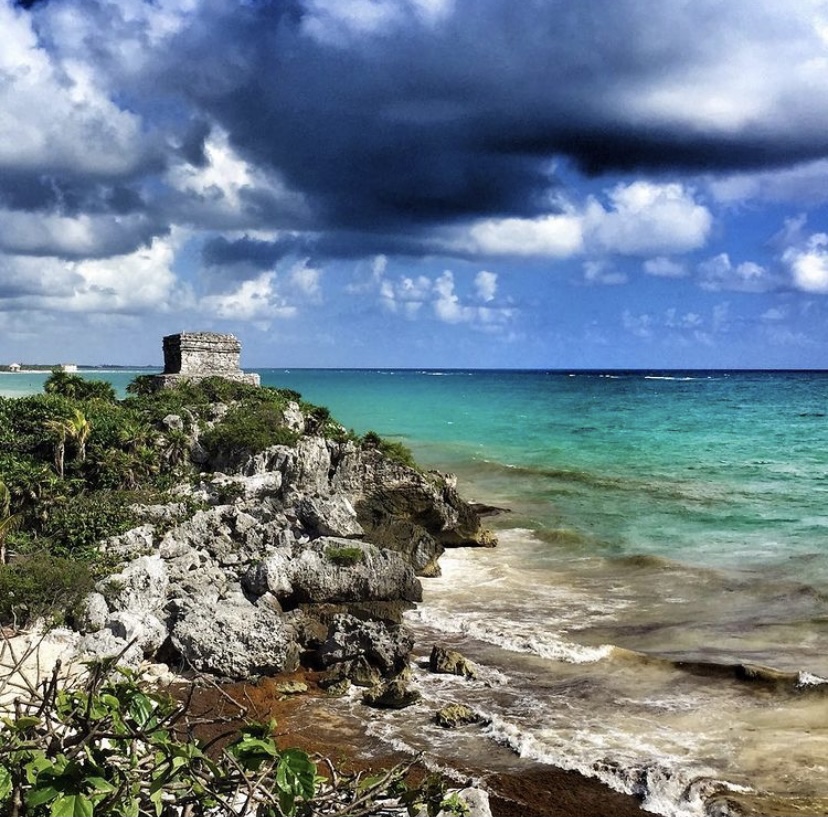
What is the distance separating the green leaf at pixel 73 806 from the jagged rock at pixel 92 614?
34.8 ft

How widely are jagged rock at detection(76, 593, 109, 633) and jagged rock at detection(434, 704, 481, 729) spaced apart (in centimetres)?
590

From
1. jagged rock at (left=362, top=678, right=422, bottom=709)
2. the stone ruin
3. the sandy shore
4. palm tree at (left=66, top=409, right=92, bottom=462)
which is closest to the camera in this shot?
the sandy shore

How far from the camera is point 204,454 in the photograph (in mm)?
21797

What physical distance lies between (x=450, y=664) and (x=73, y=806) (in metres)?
10.4

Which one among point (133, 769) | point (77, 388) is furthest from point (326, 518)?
point (133, 769)

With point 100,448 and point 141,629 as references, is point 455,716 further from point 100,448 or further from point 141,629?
point 100,448

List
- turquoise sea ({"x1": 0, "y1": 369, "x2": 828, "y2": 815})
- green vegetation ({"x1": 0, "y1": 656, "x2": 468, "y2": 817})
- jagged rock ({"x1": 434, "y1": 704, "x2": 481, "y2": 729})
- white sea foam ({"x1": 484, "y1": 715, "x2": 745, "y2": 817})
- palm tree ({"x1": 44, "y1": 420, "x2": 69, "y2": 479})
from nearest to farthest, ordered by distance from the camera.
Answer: green vegetation ({"x1": 0, "y1": 656, "x2": 468, "y2": 817}) < white sea foam ({"x1": 484, "y1": 715, "x2": 745, "y2": 817}) < turquoise sea ({"x1": 0, "y1": 369, "x2": 828, "y2": 815}) < jagged rock ({"x1": 434, "y1": 704, "x2": 481, "y2": 729}) < palm tree ({"x1": 44, "y1": 420, "x2": 69, "y2": 479})

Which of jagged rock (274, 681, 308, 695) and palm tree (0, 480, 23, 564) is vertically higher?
palm tree (0, 480, 23, 564)

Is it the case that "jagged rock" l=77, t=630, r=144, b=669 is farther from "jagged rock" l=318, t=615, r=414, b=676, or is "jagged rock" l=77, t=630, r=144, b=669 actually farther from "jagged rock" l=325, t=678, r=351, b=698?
"jagged rock" l=318, t=615, r=414, b=676

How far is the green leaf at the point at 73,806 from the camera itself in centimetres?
308

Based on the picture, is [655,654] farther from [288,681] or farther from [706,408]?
[706,408]

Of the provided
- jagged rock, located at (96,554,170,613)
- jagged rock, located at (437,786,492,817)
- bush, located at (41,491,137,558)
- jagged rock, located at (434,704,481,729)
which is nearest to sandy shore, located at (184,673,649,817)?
jagged rock, located at (434,704,481,729)

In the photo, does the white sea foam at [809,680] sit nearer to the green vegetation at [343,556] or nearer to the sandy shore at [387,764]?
the sandy shore at [387,764]

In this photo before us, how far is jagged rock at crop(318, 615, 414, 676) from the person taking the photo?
1266 cm
